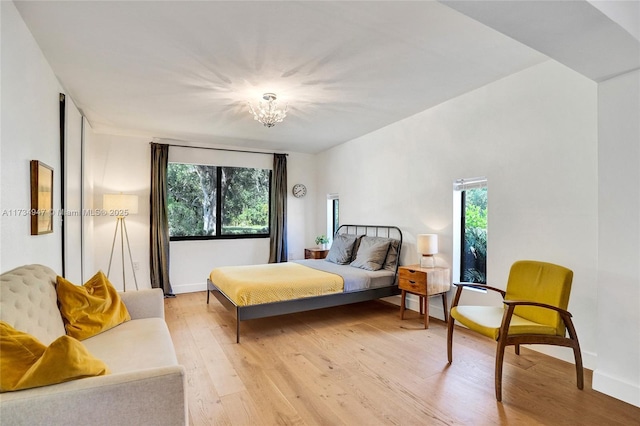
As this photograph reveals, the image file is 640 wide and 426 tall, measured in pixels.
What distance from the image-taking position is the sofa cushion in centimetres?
173

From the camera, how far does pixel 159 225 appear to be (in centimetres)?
497

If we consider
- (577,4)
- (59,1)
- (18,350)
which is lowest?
(18,350)

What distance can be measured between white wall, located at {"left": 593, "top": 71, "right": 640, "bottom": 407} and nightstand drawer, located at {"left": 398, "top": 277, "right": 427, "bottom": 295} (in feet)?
4.76

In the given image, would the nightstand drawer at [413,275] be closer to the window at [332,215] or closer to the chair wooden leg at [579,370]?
the chair wooden leg at [579,370]

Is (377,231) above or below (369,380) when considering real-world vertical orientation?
above

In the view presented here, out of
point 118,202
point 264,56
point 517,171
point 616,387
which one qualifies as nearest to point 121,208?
point 118,202

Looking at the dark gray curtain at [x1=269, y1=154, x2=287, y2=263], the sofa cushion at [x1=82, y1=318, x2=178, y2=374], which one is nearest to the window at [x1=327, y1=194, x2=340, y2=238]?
the dark gray curtain at [x1=269, y1=154, x2=287, y2=263]

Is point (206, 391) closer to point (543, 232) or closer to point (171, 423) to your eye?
point (171, 423)

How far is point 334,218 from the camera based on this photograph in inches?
242

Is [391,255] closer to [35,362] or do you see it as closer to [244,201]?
[244,201]

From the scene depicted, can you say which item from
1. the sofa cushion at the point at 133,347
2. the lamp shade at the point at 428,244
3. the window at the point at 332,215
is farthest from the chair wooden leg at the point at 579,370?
the window at the point at 332,215

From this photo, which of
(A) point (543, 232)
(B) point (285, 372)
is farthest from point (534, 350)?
(B) point (285, 372)

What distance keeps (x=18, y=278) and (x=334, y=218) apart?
4842mm

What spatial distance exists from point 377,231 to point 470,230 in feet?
4.79
